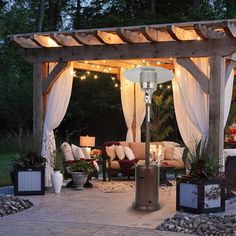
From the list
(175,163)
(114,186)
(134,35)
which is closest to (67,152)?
(114,186)

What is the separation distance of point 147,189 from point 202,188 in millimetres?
840

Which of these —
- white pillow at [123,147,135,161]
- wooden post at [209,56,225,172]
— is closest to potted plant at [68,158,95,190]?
white pillow at [123,147,135,161]

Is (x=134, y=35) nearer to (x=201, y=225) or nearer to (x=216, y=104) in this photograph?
(x=216, y=104)

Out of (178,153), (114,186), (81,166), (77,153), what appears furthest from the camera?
(178,153)

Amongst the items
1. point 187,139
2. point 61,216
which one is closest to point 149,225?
point 61,216

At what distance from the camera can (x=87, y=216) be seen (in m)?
7.14

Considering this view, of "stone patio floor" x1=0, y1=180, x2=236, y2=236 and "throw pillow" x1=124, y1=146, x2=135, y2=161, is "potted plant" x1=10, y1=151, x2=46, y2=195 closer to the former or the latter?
"stone patio floor" x1=0, y1=180, x2=236, y2=236

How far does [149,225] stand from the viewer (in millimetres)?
6605

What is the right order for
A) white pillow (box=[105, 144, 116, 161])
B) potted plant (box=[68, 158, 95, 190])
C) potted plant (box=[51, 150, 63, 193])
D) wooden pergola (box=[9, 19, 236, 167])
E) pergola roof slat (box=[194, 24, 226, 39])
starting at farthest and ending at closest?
white pillow (box=[105, 144, 116, 161]), potted plant (box=[68, 158, 95, 190]), potted plant (box=[51, 150, 63, 193]), wooden pergola (box=[9, 19, 236, 167]), pergola roof slat (box=[194, 24, 226, 39])

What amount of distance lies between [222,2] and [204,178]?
13.5m

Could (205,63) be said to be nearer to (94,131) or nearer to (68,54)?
(68,54)

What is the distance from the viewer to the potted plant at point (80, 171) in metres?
9.63

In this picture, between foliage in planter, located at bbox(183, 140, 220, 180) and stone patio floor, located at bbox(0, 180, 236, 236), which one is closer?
stone patio floor, located at bbox(0, 180, 236, 236)

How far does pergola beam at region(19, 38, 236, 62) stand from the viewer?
8297 mm
